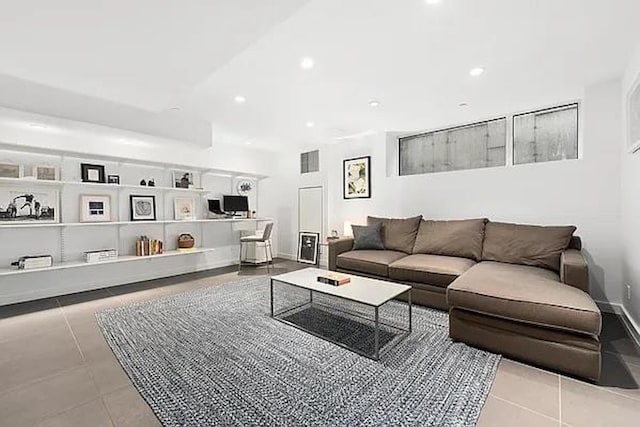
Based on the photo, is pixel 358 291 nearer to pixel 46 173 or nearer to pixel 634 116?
pixel 634 116

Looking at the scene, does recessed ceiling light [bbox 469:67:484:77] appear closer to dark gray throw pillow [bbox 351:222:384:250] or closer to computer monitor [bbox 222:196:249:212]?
dark gray throw pillow [bbox 351:222:384:250]

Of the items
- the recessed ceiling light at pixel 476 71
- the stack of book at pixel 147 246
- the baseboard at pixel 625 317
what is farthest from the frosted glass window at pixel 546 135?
the stack of book at pixel 147 246

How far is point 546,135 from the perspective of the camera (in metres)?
3.82

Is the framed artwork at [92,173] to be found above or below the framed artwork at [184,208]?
above

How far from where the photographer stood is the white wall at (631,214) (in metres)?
2.48

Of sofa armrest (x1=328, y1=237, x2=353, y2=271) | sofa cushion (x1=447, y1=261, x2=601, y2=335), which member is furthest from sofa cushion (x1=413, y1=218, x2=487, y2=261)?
sofa armrest (x1=328, y1=237, x2=353, y2=271)

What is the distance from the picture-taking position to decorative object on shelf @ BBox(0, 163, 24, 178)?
10.8 feet

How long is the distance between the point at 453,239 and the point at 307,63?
269 centimetres

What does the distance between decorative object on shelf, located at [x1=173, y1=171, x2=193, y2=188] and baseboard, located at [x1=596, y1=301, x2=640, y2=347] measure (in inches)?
224

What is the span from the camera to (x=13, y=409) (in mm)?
1646

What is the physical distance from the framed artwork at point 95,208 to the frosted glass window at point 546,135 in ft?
18.9

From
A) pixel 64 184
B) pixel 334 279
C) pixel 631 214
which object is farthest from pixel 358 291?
pixel 64 184

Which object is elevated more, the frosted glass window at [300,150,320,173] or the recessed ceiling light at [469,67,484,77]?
the recessed ceiling light at [469,67,484,77]

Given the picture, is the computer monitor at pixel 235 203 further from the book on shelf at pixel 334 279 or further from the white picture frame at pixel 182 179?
the book on shelf at pixel 334 279
